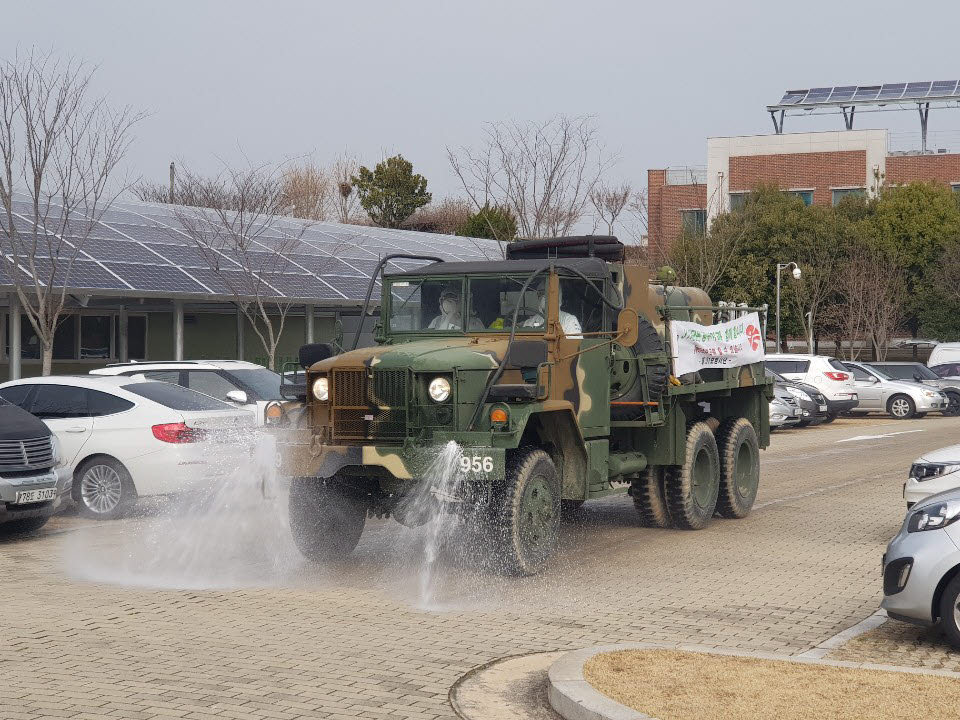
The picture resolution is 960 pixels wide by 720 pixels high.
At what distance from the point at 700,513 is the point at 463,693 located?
7.06 m

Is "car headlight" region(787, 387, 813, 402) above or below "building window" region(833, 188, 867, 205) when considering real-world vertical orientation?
below

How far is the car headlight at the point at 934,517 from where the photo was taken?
805 cm

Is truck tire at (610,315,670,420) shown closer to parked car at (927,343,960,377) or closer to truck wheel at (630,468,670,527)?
truck wheel at (630,468,670,527)

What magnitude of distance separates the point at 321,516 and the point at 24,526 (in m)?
4.30

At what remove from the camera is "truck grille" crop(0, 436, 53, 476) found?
1265 cm

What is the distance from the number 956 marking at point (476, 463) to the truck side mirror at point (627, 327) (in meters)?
2.54

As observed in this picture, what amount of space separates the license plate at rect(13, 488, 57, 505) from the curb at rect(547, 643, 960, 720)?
7.14 metres

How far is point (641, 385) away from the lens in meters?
12.2

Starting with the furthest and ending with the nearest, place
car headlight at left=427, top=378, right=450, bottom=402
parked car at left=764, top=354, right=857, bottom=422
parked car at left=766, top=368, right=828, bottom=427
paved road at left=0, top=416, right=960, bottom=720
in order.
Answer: parked car at left=764, top=354, right=857, bottom=422 → parked car at left=766, top=368, right=828, bottom=427 → car headlight at left=427, top=378, right=450, bottom=402 → paved road at left=0, top=416, right=960, bottom=720

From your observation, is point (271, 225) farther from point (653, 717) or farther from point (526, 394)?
point (653, 717)

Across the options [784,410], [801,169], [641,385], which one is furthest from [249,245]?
[801,169]

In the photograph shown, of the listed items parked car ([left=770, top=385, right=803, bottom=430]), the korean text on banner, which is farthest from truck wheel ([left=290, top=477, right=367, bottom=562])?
parked car ([left=770, top=385, right=803, bottom=430])

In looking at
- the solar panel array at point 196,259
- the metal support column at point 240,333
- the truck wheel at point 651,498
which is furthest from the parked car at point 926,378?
the truck wheel at point 651,498

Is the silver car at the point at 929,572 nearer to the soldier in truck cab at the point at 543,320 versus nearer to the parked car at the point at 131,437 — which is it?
the soldier in truck cab at the point at 543,320
